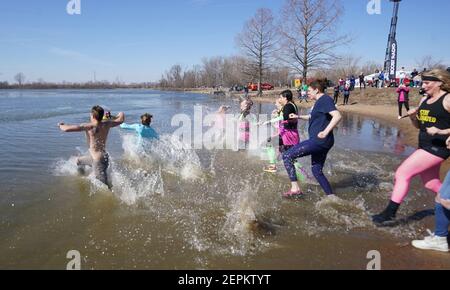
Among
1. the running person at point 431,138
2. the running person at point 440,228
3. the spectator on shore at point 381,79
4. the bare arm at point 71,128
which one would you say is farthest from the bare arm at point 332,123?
the spectator on shore at point 381,79

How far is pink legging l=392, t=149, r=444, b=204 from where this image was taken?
4234 millimetres

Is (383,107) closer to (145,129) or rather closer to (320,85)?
(145,129)

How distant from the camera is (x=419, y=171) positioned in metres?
4.30

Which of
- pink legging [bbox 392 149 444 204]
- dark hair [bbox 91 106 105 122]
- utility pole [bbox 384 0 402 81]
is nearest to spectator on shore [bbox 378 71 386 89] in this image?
utility pole [bbox 384 0 402 81]

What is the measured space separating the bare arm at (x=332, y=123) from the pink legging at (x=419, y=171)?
1083 millimetres

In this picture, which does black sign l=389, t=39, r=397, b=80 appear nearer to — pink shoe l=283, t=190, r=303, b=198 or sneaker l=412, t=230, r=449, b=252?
pink shoe l=283, t=190, r=303, b=198

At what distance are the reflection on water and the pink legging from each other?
2.05 ft

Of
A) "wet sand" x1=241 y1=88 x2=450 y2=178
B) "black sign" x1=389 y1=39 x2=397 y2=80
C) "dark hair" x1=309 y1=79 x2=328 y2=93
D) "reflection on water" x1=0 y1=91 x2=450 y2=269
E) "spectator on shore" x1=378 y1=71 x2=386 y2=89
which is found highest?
"black sign" x1=389 y1=39 x2=397 y2=80

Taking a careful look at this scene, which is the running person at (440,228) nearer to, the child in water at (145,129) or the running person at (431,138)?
the running person at (431,138)

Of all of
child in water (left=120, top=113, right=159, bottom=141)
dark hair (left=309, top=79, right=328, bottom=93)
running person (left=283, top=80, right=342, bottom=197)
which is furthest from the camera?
child in water (left=120, top=113, right=159, bottom=141)

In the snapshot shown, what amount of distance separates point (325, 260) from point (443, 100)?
221cm

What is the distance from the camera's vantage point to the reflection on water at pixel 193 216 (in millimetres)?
4008
